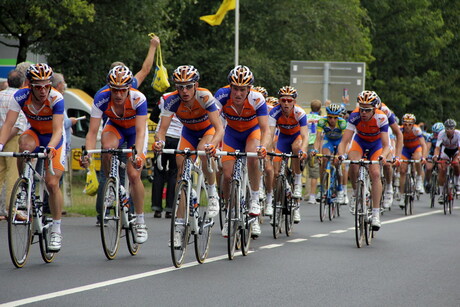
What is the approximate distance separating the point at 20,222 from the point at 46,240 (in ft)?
1.97

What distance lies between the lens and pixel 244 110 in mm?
13055

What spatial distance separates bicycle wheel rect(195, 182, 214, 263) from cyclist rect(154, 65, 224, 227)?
0.28 ft

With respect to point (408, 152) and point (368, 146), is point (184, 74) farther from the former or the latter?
point (408, 152)

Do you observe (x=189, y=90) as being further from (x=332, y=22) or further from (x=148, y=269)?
(x=332, y=22)

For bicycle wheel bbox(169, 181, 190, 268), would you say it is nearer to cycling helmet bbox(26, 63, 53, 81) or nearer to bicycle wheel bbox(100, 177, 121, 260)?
bicycle wheel bbox(100, 177, 121, 260)

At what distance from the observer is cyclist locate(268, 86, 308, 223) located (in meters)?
15.4

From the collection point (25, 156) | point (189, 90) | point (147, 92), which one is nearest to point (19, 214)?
point (25, 156)

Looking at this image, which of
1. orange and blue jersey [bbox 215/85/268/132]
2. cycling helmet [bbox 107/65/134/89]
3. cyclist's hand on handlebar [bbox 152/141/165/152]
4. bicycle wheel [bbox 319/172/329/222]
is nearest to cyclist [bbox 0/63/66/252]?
cycling helmet [bbox 107/65/134/89]

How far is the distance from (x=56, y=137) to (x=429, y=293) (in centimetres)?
406

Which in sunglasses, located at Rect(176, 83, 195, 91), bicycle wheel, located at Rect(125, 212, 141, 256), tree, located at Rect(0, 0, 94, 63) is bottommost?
bicycle wheel, located at Rect(125, 212, 141, 256)

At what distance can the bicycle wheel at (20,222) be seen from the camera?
33.7 feet

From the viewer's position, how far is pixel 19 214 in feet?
34.0

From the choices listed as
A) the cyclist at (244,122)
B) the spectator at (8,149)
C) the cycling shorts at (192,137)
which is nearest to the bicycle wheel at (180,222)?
the cyclist at (244,122)

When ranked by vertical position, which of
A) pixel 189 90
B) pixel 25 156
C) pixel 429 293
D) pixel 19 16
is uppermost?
pixel 19 16
